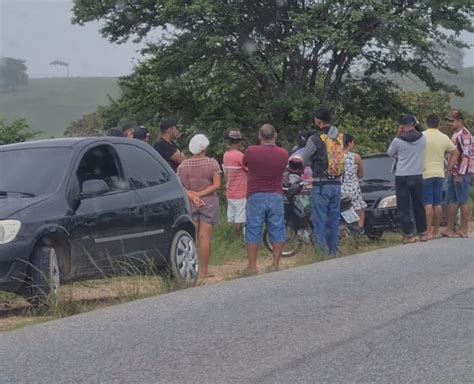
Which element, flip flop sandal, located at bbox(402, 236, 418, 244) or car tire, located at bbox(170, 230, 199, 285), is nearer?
car tire, located at bbox(170, 230, 199, 285)

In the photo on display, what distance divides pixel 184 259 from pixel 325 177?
9.79ft

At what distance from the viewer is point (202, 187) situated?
11.6m

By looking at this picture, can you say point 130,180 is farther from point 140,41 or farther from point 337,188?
point 140,41

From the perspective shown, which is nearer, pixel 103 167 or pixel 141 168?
pixel 103 167

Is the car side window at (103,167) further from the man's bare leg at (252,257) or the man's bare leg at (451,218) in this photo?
the man's bare leg at (451,218)

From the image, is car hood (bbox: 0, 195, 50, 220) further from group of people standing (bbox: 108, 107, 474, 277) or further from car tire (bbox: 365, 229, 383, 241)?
car tire (bbox: 365, 229, 383, 241)

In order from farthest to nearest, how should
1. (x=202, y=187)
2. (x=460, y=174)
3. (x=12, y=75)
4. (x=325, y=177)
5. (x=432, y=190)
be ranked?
(x=12, y=75) → (x=460, y=174) → (x=432, y=190) → (x=325, y=177) → (x=202, y=187)

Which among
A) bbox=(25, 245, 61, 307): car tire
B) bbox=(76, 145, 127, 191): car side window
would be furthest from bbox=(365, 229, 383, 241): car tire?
bbox=(25, 245, 61, 307): car tire

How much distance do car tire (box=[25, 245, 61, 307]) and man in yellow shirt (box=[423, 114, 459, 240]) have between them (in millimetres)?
7331

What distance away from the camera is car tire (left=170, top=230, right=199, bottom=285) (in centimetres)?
1032

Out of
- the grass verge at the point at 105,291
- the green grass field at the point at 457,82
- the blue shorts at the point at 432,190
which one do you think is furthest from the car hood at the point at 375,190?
the green grass field at the point at 457,82

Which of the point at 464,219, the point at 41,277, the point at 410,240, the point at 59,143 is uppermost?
the point at 59,143

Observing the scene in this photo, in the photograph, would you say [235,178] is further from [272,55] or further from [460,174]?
[272,55]

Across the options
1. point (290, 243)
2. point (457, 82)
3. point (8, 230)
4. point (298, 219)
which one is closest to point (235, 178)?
point (298, 219)
